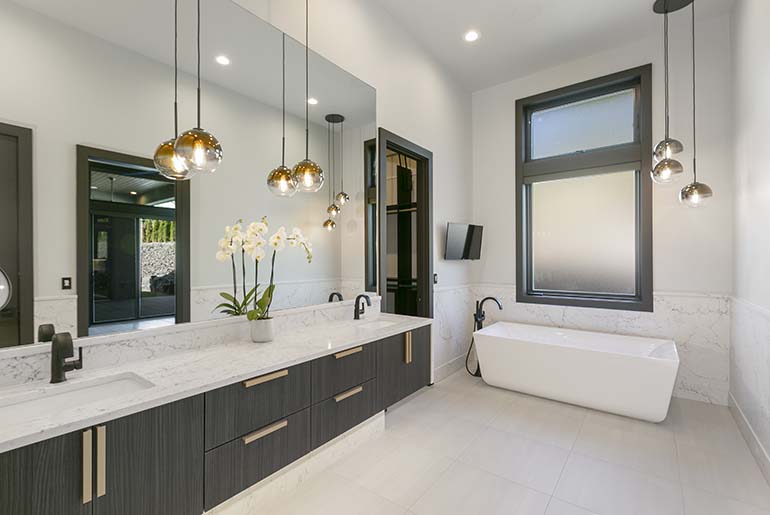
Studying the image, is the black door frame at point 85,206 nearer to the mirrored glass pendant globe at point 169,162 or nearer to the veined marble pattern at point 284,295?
the mirrored glass pendant globe at point 169,162

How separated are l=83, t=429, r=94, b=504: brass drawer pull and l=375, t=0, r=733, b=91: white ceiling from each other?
3795mm

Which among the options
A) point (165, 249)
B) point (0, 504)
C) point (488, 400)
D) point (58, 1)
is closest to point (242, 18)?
point (58, 1)

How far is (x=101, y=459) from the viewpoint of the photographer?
48.5 inches

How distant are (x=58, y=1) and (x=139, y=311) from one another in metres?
1.49

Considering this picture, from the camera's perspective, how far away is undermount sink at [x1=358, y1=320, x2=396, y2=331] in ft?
9.19

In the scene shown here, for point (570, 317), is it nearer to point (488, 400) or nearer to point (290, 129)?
point (488, 400)

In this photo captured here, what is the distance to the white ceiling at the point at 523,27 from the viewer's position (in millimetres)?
3283

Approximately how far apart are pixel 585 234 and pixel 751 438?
2364 mm

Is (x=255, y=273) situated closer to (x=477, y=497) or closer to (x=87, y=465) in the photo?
(x=87, y=465)

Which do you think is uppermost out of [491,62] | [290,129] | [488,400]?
[491,62]

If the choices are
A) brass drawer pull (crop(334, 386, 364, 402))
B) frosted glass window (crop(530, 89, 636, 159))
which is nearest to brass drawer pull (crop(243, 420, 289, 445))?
brass drawer pull (crop(334, 386, 364, 402))

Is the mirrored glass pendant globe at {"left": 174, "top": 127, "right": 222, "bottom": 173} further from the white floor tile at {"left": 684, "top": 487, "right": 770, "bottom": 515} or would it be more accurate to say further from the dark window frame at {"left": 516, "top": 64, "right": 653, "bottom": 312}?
the dark window frame at {"left": 516, "top": 64, "right": 653, "bottom": 312}

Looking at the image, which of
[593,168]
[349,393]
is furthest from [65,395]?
[593,168]

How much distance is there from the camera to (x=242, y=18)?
2.29 metres
